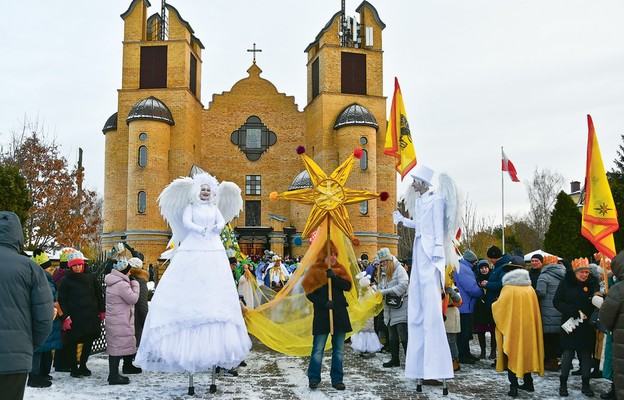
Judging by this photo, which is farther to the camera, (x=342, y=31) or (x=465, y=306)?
(x=342, y=31)

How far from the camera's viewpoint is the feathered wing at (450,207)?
8.13 metres

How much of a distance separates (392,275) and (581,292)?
Answer: 322 centimetres

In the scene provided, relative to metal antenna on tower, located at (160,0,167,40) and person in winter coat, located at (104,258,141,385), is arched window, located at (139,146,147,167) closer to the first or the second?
metal antenna on tower, located at (160,0,167,40)

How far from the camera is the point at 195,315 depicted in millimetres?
7559

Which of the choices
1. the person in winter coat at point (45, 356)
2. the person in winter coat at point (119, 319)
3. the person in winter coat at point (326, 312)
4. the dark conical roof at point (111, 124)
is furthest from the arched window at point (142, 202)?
the person in winter coat at point (326, 312)

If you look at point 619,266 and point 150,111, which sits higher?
point 150,111

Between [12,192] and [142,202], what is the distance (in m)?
20.3

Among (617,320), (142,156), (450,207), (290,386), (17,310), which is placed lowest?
(290,386)

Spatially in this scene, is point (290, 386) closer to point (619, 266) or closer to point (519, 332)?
point (519, 332)

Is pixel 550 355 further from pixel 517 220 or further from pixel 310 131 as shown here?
pixel 517 220

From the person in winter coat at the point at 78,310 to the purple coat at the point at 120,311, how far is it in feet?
1.45

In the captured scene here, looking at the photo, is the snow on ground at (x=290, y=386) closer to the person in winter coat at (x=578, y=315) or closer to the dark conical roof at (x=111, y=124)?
the person in winter coat at (x=578, y=315)

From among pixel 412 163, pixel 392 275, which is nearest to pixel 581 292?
pixel 392 275

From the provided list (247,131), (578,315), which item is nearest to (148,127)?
(247,131)
